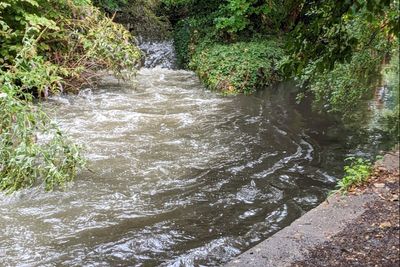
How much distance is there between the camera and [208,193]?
541 cm

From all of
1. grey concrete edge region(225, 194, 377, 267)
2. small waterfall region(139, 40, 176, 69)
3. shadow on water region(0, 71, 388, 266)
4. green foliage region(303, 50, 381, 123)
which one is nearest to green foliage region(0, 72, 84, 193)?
shadow on water region(0, 71, 388, 266)

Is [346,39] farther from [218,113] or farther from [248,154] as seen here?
[218,113]

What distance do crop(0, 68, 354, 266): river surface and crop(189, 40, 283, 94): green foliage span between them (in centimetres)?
164

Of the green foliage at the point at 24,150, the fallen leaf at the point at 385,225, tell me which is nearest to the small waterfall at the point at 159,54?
the green foliage at the point at 24,150

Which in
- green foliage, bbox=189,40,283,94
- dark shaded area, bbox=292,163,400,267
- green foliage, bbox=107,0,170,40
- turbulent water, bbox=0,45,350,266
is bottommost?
turbulent water, bbox=0,45,350,266

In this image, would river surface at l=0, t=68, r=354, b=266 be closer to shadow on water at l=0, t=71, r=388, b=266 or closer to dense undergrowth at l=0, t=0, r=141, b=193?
shadow on water at l=0, t=71, r=388, b=266

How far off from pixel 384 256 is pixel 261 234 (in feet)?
5.07

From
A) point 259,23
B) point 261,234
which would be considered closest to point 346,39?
point 261,234

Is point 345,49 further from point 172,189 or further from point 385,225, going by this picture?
point 172,189

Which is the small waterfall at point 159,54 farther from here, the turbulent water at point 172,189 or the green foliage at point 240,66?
the turbulent water at point 172,189

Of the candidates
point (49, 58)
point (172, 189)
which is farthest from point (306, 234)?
point (49, 58)

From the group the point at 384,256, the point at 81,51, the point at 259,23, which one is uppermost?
the point at 259,23

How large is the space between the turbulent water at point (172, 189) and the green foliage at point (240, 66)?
5.58 feet

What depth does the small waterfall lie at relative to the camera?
44.7 feet
